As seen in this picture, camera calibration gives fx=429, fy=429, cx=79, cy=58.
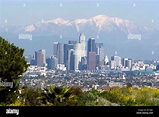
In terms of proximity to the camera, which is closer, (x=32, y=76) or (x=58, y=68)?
(x=58, y=68)

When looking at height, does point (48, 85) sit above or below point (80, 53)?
below

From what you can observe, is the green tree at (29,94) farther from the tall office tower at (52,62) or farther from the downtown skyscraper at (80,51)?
the downtown skyscraper at (80,51)

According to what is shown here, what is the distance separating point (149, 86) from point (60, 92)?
242 cm

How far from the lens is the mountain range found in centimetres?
1116

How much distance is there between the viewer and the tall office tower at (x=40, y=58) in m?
11.7

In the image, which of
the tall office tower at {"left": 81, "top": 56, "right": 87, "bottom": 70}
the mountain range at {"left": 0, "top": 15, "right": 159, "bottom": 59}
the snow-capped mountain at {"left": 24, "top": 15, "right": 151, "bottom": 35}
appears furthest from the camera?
the tall office tower at {"left": 81, "top": 56, "right": 87, "bottom": 70}

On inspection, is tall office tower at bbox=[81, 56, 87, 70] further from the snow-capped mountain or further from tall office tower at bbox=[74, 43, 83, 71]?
the snow-capped mountain

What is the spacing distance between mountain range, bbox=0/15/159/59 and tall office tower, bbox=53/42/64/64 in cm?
17

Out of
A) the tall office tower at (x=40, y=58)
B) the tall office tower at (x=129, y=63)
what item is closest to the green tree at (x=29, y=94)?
the tall office tower at (x=40, y=58)

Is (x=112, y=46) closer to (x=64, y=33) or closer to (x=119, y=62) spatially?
(x=119, y=62)

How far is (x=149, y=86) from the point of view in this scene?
11672 mm

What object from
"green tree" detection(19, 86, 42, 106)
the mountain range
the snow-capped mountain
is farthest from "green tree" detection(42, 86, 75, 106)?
the snow-capped mountain
